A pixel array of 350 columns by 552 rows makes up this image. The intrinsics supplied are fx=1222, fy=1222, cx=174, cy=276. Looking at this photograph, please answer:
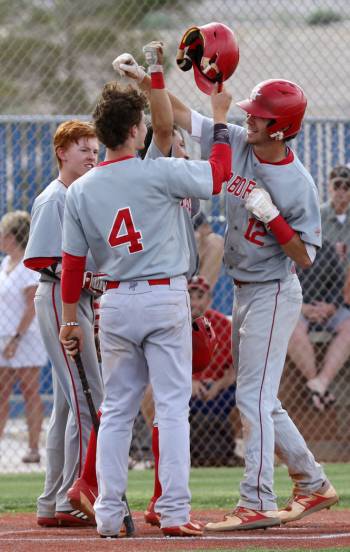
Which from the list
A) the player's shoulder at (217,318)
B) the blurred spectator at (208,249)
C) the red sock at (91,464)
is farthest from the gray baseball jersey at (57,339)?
the blurred spectator at (208,249)

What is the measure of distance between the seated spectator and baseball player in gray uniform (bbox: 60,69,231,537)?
4.07 metres

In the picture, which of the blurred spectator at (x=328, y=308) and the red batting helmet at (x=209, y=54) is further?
the blurred spectator at (x=328, y=308)

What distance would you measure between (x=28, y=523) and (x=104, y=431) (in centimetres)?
115

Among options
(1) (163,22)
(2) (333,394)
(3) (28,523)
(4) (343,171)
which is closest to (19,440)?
(2) (333,394)

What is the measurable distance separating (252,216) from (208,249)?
3607 mm

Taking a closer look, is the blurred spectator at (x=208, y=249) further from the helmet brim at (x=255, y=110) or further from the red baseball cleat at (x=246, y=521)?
the red baseball cleat at (x=246, y=521)

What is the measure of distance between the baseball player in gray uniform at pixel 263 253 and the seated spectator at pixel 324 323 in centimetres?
349

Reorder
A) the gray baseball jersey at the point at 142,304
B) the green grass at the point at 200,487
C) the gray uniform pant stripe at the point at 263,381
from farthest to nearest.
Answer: the green grass at the point at 200,487
the gray uniform pant stripe at the point at 263,381
the gray baseball jersey at the point at 142,304

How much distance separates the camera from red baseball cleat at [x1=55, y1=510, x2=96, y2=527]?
560 cm

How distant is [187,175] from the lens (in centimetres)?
492

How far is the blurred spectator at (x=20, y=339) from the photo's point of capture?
9.05 metres

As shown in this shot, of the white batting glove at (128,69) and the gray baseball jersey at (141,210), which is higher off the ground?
the white batting glove at (128,69)

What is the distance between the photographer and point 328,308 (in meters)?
9.05

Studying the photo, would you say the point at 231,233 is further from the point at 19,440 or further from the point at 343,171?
the point at 19,440
